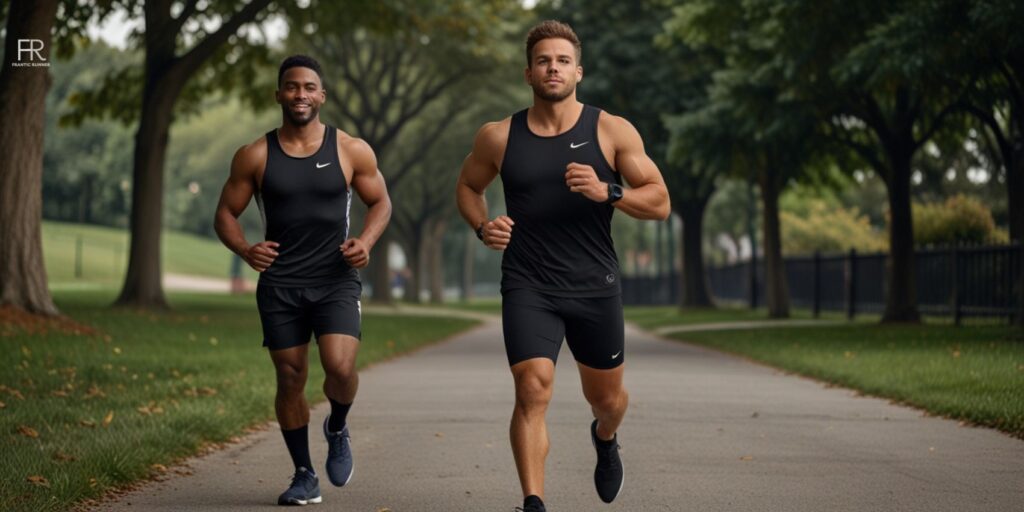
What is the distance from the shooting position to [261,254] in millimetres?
6855

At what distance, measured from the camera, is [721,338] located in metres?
25.4

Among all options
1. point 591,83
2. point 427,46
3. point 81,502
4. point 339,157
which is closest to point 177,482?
point 81,502

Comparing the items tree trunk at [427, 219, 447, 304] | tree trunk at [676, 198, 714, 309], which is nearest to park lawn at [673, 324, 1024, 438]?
tree trunk at [676, 198, 714, 309]

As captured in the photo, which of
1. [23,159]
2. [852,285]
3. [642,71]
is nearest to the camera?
[23,159]

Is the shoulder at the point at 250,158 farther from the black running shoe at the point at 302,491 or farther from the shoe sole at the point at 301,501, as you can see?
the shoe sole at the point at 301,501

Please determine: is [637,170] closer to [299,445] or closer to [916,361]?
[299,445]

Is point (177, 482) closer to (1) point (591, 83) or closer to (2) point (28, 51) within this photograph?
(2) point (28, 51)

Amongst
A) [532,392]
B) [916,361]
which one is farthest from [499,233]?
[916,361]

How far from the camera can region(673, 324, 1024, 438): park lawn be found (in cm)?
1190

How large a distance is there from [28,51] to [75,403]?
9.36 m

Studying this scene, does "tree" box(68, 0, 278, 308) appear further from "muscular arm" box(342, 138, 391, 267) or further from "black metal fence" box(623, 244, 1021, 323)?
"muscular arm" box(342, 138, 391, 267)

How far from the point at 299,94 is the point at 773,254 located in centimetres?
2931

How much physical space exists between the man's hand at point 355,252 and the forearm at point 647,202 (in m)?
1.37

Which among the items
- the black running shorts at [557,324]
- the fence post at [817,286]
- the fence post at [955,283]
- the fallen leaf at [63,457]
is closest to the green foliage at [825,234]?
the fence post at [817,286]
